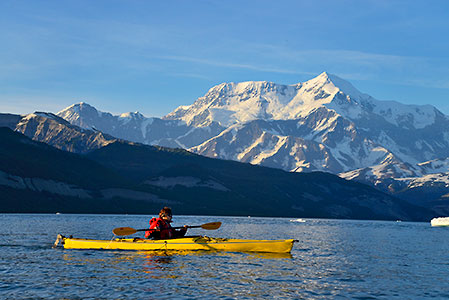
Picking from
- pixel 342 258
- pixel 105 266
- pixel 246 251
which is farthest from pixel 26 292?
pixel 342 258

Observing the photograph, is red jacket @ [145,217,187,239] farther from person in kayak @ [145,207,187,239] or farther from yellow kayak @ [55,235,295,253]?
yellow kayak @ [55,235,295,253]

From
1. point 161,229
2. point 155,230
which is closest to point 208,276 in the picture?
point 161,229

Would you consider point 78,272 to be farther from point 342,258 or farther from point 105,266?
point 342,258

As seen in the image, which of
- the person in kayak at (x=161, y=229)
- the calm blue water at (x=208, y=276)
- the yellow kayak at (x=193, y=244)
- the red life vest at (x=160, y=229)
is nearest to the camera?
the calm blue water at (x=208, y=276)

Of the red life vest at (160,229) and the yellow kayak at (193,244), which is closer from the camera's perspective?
the red life vest at (160,229)

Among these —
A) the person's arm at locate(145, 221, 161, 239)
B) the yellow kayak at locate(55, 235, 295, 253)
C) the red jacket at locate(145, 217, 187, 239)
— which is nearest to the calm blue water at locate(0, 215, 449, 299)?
the yellow kayak at locate(55, 235, 295, 253)

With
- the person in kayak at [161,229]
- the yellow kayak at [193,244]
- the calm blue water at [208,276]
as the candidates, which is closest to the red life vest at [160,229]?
the person in kayak at [161,229]

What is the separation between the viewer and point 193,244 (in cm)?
5788

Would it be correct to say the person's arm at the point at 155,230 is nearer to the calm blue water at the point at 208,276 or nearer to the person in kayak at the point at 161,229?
the person in kayak at the point at 161,229

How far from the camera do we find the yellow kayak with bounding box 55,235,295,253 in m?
57.6

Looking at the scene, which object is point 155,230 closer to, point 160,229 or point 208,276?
point 160,229

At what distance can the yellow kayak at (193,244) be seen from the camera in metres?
57.6

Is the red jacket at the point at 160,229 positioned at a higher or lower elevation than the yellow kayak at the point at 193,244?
higher

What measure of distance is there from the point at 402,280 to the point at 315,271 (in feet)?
24.5
